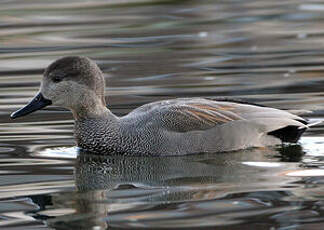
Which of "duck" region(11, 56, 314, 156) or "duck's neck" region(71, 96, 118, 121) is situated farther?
"duck's neck" region(71, 96, 118, 121)

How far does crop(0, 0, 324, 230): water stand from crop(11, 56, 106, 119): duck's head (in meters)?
0.38

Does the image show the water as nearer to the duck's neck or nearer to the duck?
the duck

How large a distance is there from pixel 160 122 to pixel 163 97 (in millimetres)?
2341

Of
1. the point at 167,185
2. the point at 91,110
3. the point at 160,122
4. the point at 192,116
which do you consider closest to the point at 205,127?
the point at 192,116

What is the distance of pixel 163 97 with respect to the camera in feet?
35.7

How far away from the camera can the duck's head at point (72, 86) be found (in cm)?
875

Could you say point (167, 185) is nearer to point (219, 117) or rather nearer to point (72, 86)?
point (219, 117)

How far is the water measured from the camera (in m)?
6.55

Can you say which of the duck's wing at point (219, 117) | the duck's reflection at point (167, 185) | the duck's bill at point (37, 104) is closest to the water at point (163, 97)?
the duck's reflection at point (167, 185)

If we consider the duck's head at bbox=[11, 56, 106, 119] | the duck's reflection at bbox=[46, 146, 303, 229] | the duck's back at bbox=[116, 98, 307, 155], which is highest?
the duck's head at bbox=[11, 56, 106, 119]

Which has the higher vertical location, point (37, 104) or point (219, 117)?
point (37, 104)

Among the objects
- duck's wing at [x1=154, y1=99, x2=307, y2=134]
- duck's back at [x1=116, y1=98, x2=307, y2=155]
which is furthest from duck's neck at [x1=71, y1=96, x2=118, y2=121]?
duck's wing at [x1=154, y1=99, x2=307, y2=134]

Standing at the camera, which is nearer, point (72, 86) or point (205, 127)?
point (205, 127)

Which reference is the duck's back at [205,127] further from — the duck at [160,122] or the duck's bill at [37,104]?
the duck's bill at [37,104]
